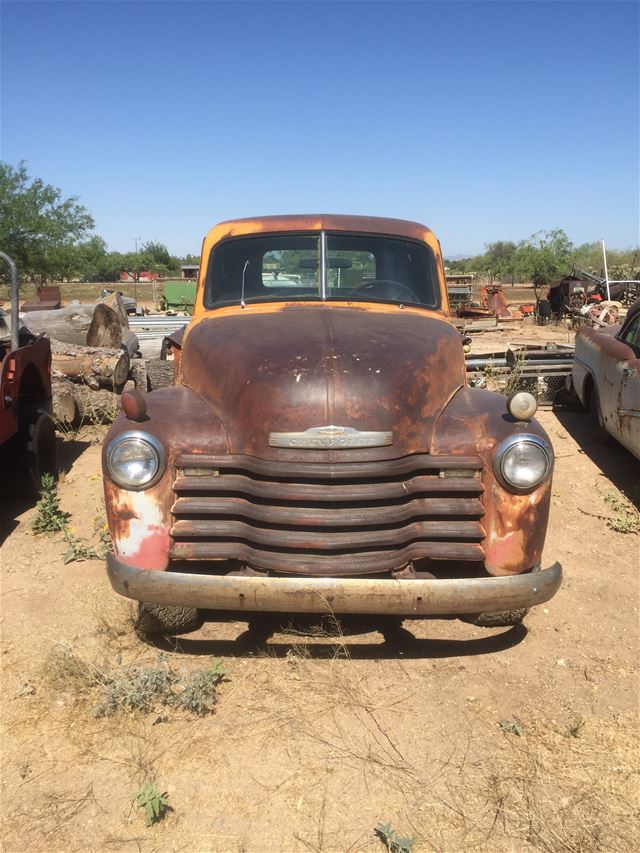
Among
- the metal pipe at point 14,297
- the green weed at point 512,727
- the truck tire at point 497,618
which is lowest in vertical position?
the green weed at point 512,727

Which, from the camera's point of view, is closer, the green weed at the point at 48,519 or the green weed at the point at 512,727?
the green weed at the point at 512,727

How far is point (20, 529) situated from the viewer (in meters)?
5.18

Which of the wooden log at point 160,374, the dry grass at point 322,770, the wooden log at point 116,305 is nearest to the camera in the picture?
the dry grass at point 322,770

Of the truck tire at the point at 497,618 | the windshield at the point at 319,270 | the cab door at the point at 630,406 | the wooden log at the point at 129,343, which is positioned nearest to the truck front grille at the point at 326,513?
the truck tire at the point at 497,618

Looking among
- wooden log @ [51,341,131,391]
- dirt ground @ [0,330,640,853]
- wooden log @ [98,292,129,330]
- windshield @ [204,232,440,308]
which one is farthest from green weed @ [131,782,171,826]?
wooden log @ [98,292,129,330]

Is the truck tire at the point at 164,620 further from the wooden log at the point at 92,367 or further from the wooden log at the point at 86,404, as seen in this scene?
the wooden log at the point at 92,367

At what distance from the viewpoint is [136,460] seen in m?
2.99

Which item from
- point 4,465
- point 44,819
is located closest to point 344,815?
point 44,819

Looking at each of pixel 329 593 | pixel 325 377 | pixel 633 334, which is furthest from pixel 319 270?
pixel 633 334

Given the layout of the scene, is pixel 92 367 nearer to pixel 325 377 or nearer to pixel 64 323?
pixel 64 323

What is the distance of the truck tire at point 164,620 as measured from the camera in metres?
3.34

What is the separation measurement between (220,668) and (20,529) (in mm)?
2750

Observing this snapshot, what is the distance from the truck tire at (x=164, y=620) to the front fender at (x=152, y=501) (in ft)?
1.29

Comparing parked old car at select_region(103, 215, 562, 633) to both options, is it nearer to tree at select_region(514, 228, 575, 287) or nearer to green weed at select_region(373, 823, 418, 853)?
green weed at select_region(373, 823, 418, 853)
